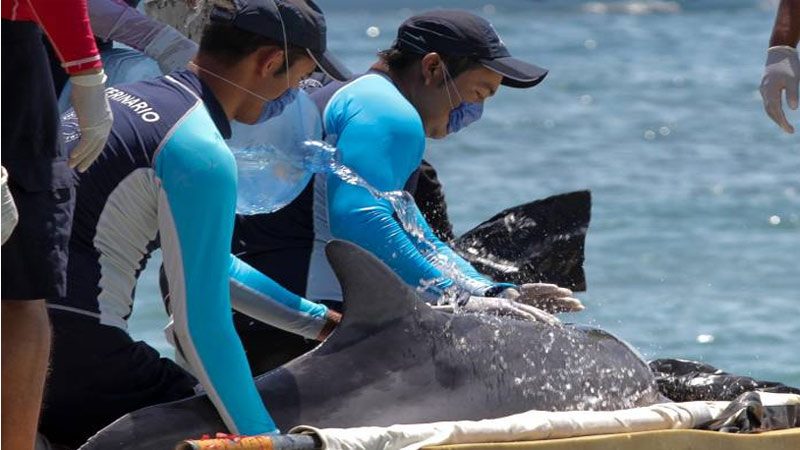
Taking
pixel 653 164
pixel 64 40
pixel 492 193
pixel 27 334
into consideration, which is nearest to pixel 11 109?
pixel 64 40

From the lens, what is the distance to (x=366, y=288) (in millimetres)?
4566

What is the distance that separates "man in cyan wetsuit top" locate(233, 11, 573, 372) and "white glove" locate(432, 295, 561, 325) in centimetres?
12

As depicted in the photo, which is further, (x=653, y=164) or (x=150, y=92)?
(x=653, y=164)

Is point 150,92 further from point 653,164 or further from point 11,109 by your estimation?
point 653,164

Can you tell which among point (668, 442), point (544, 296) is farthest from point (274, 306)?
point (668, 442)

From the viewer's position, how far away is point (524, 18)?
3175cm

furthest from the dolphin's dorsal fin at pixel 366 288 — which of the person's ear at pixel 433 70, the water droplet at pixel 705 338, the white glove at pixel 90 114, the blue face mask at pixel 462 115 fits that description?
the water droplet at pixel 705 338

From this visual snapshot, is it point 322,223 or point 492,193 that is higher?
point 322,223

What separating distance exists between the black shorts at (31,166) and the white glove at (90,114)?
0.05 m

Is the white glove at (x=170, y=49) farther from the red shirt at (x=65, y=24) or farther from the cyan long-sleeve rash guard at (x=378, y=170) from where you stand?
the red shirt at (x=65, y=24)

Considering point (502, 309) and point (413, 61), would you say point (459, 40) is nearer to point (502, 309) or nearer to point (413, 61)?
point (413, 61)

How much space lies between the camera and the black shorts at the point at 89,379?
4.41m

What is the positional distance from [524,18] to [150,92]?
90.3 ft

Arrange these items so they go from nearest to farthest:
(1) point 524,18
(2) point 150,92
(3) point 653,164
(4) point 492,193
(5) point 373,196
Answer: (2) point 150,92 < (5) point 373,196 < (4) point 492,193 < (3) point 653,164 < (1) point 524,18
